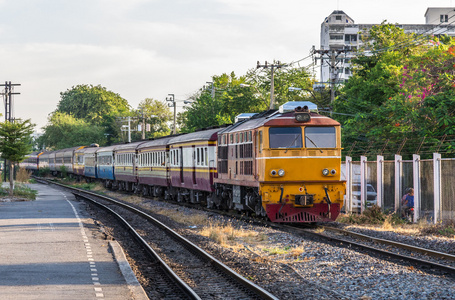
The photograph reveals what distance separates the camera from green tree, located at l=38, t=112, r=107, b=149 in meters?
104

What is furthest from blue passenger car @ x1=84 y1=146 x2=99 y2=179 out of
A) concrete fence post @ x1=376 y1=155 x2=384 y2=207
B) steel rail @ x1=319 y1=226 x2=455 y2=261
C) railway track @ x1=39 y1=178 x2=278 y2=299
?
steel rail @ x1=319 y1=226 x2=455 y2=261

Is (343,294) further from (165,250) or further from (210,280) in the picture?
(165,250)

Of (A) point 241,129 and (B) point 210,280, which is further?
(A) point 241,129

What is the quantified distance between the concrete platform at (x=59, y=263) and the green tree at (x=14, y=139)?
15.6 m

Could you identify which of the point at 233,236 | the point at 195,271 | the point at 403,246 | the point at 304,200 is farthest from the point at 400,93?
the point at 195,271

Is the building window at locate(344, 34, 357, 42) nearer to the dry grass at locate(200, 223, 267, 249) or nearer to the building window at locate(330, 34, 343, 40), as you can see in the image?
the building window at locate(330, 34, 343, 40)

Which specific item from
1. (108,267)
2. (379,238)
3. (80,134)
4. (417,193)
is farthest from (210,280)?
(80,134)

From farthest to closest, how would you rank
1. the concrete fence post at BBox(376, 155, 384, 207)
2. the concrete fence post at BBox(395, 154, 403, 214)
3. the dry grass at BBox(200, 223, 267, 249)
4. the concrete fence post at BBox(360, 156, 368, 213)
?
1. the concrete fence post at BBox(360, 156, 368, 213)
2. the concrete fence post at BBox(376, 155, 384, 207)
3. the concrete fence post at BBox(395, 154, 403, 214)
4. the dry grass at BBox(200, 223, 267, 249)

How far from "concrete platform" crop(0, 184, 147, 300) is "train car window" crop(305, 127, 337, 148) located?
256 inches

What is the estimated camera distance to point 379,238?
53.1ft

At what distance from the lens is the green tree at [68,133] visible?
104m

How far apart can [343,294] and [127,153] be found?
36.4 metres

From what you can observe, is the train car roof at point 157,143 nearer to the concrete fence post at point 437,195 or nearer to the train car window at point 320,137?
the train car window at point 320,137

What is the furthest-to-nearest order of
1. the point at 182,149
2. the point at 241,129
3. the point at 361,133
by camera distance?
the point at 361,133, the point at 182,149, the point at 241,129
